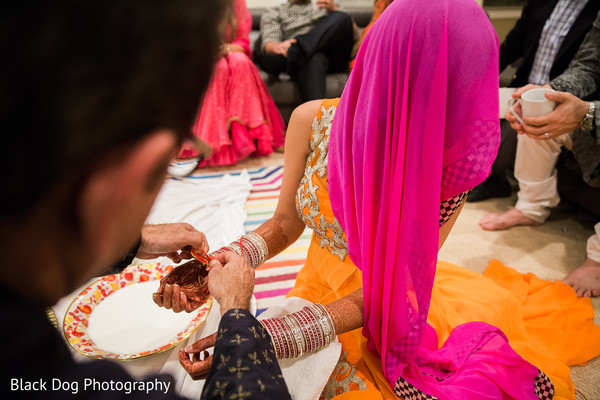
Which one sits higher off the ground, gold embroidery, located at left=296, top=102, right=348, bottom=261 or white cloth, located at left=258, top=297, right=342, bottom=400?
gold embroidery, located at left=296, top=102, right=348, bottom=261

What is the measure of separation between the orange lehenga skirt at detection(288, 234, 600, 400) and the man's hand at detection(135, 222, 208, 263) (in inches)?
13.1

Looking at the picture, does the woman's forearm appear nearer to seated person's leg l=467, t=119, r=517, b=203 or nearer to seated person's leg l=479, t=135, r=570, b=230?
seated person's leg l=479, t=135, r=570, b=230

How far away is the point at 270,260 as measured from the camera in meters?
1.45

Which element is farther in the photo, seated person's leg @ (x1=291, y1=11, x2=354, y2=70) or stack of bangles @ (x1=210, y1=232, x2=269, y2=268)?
seated person's leg @ (x1=291, y1=11, x2=354, y2=70)

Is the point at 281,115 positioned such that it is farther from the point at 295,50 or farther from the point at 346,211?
the point at 346,211

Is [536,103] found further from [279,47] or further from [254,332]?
[279,47]

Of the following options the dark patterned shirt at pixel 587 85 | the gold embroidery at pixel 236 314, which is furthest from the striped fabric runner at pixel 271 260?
the dark patterned shirt at pixel 587 85

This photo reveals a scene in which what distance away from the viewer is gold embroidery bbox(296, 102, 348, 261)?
0.89m

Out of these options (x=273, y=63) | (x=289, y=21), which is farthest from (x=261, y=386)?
(x=289, y=21)

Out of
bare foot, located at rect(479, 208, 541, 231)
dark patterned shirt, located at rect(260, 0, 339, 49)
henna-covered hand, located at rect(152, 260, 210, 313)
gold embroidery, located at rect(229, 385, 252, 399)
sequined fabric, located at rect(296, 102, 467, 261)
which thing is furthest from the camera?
dark patterned shirt, located at rect(260, 0, 339, 49)

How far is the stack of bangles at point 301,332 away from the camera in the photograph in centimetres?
70

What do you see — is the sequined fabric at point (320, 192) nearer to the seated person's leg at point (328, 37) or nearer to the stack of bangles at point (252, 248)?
the stack of bangles at point (252, 248)

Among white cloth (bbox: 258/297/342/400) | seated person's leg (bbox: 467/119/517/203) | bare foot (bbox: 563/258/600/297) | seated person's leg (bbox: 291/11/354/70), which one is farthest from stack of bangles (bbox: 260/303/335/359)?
seated person's leg (bbox: 291/11/354/70)

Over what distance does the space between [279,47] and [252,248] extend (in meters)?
2.12
